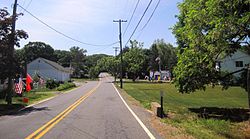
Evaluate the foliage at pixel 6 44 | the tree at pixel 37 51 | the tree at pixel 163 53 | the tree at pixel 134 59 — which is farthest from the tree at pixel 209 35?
the tree at pixel 37 51

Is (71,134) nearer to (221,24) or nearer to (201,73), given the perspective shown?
(221,24)

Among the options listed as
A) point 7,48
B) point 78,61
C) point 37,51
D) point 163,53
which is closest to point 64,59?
point 78,61

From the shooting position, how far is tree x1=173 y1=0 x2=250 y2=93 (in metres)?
14.2

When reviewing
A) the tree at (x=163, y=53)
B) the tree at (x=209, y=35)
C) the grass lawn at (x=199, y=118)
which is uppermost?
the tree at (x=163, y=53)

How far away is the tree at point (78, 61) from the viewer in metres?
160

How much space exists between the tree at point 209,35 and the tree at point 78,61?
5431 inches

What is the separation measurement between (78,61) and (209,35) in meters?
152

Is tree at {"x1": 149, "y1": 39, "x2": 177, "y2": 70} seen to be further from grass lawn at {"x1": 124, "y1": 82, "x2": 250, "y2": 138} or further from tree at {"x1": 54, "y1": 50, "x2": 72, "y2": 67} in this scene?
grass lawn at {"x1": 124, "y1": 82, "x2": 250, "y2": 138}

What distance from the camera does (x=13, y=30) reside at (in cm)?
2402

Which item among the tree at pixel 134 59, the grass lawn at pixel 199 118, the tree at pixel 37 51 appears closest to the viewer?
the grass lawn at pixel 199 118

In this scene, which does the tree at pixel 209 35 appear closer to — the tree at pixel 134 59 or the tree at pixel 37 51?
the tree at pixel 134 59

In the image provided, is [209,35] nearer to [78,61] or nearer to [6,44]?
[6,44]

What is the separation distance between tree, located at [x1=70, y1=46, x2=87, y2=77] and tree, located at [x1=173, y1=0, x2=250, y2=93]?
138m

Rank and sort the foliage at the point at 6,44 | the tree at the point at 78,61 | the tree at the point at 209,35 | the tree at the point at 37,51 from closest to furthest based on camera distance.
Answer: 1. the tree at the point at 209,35
2. the foliage at the point at 6,44
3. the tree at the point at 37,51
4. the tree at the point at 78,61
